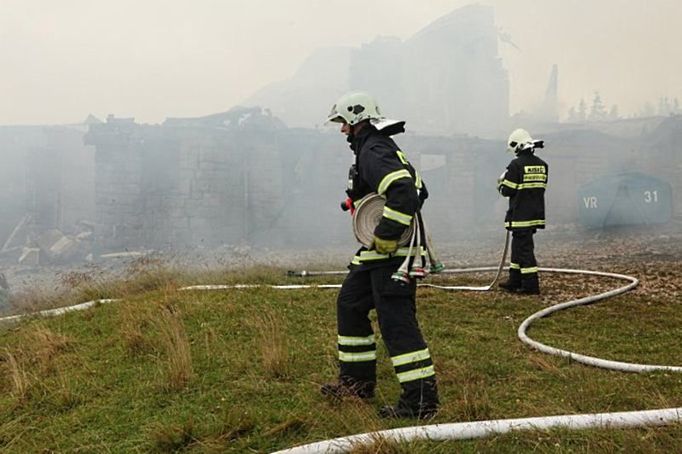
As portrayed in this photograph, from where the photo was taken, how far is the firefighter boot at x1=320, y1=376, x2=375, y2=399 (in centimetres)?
316

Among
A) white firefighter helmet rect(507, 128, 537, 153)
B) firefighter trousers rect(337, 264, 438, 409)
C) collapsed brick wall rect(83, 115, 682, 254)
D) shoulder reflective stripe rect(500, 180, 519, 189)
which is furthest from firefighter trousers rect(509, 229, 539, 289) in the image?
collapsed brick wall rect(83, 115, 682, 254)

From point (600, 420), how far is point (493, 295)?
Answer: 400 centimetres

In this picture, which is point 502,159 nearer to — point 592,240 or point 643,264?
point 592,240

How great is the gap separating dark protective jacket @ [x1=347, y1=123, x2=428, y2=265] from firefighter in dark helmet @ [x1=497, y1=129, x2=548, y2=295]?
3.58 m

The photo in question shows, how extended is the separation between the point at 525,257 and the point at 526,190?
0.73 m

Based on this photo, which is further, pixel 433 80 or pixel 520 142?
pixel 433 80

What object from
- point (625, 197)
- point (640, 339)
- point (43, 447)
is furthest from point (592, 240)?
point (43, 447)

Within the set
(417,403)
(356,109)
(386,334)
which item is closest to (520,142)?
(356,109)

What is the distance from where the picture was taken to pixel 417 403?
114 inches

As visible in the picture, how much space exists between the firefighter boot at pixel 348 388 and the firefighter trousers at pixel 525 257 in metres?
3.72

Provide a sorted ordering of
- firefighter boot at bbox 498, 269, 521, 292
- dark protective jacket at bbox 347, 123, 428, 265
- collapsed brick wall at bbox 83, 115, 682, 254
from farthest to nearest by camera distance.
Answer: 1. collapsed brick wall at bbox 83, 115, 682, 254
2. firefighter boot at bbox 498, 269, 521, 292
3. dark protective jacket at bbox 347, 123, 428, 265

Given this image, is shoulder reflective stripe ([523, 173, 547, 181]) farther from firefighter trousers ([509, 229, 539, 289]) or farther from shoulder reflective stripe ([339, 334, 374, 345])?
shoulder reflective stripe ([339, 334, 374, 345])

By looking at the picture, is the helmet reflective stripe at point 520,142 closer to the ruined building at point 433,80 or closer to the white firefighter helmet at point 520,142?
the white firefighter helmet at point 520,142

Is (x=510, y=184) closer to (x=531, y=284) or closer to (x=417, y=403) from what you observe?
(x=531, y=284)
